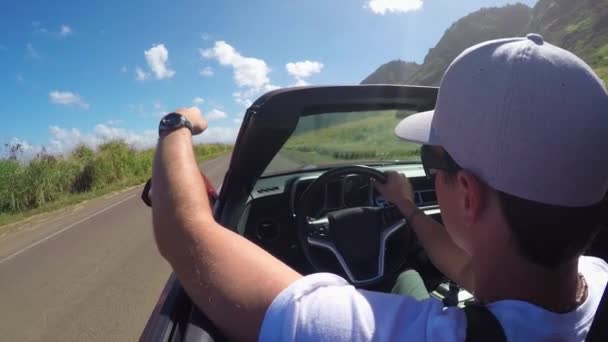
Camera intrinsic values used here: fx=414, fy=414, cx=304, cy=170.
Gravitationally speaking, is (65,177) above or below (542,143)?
below

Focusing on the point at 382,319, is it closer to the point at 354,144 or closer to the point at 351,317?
the point at 351,317

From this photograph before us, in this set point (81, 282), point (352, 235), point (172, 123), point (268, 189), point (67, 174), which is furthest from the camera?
point (67, 174)

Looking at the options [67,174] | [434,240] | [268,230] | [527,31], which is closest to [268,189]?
[268,230]

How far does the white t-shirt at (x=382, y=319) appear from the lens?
854 mm

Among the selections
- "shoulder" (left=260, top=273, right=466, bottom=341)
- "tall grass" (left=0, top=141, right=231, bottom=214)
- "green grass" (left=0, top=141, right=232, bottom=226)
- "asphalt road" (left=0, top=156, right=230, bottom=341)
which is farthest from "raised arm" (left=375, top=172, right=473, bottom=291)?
"green grass" (left=0, top=141, right=232, bottom=226)

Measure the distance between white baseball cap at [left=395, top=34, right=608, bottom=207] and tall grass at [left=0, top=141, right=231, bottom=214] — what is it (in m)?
11.9

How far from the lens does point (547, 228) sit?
0.93 metres

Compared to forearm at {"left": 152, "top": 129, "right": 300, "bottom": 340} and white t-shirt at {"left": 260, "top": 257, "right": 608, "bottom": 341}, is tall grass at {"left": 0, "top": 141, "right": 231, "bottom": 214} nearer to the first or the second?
forearm at {"left": 152, "top": 129, "right": 300, "bottom": 340}

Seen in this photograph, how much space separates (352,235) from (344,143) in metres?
0.76

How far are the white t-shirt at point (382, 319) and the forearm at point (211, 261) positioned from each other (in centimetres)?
5

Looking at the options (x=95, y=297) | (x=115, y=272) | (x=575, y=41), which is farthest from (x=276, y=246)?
(x=575, y=41)

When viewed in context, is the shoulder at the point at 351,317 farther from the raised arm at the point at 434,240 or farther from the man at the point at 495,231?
the raised arm at the point at 434,240

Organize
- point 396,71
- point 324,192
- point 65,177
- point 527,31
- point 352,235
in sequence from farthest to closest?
point 396,71 < point 527,31 < point 65,177 < point 324,192 < point 352,235

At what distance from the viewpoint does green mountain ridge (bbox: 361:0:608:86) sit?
76062 mm
